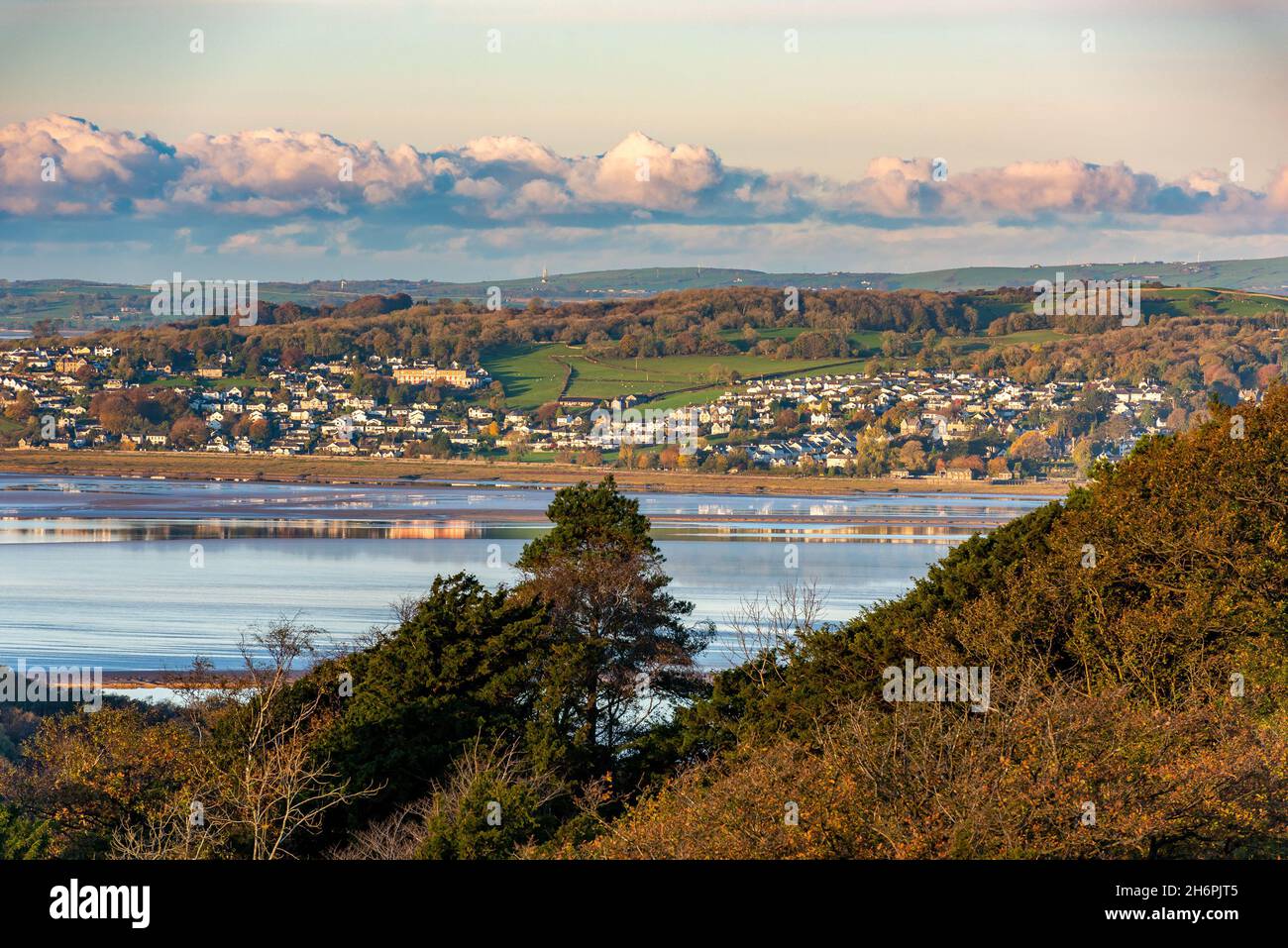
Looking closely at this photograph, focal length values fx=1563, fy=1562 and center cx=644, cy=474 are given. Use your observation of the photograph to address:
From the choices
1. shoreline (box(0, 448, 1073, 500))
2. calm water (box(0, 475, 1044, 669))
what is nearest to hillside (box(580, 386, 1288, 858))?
calm water (box(0, 475, 1044, 669))

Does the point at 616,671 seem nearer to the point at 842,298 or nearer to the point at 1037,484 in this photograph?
the point at 1037,484

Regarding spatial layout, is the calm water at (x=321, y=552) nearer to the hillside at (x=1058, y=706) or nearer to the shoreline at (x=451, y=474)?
the shoreline at (x=451, y=474)

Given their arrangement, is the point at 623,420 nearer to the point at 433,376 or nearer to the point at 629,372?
the point at 629,372

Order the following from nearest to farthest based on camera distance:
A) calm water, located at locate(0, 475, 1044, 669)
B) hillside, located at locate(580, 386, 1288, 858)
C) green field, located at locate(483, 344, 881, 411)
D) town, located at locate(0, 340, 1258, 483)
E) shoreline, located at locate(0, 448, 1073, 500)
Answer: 1. hillside, located at locate(580, 386, 1288, 858)
2. calm water, located at locate(0, 475, 1044, 669)
3. shoreline, located at locate(0, 448, 1073, 500)
4. town, located at locate(0, 340, 1258, 483)
5. green field, located at locate(483, 344, 881, 411)

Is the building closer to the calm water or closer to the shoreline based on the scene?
the shoreline

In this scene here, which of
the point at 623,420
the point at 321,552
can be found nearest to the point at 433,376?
the point at 623,420

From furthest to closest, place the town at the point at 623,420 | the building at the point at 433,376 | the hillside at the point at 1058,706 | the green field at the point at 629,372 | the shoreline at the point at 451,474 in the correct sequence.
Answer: the building at the point at 433,376
the green field at the point at 629,372
the town at the point at 623,420
the shoreline at the point at 451,474
the hillside at the point at 1058,706

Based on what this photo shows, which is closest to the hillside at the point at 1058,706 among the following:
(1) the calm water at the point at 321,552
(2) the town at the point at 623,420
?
(1) the calm water at the point at 321,552
